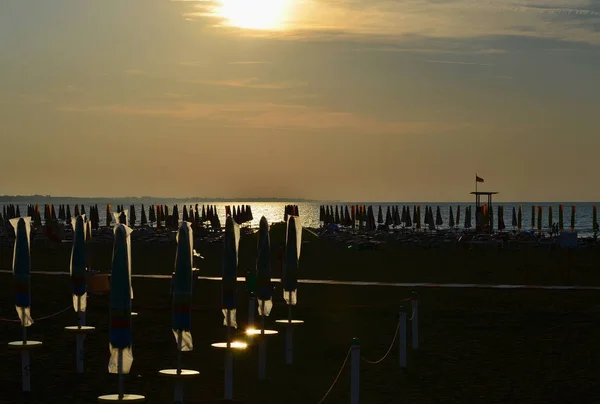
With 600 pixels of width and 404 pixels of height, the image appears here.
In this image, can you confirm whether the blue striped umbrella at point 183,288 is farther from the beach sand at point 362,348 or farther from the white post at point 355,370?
the beach sand at point 362,348

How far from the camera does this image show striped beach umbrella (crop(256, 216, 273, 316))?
15.9m

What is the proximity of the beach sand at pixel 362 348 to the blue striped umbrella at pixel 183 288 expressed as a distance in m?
2.33

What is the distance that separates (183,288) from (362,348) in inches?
313

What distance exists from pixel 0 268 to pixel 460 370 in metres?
29.5

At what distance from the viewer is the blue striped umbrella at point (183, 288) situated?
12.3 m

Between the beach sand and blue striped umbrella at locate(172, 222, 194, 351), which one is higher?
blue striped umbrella at locate(172, 222, 194, 351)

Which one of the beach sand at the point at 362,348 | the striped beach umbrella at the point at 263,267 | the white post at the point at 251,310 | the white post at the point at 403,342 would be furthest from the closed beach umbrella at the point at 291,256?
the white post at the point at 403,342

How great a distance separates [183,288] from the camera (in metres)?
12.3

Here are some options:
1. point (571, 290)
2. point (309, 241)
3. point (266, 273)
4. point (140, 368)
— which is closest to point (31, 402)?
point (140, 368)

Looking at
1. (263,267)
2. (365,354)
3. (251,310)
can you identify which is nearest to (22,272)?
(263,267)

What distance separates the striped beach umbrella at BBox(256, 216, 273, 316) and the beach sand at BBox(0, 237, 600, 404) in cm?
140

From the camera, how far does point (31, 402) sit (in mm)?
13992

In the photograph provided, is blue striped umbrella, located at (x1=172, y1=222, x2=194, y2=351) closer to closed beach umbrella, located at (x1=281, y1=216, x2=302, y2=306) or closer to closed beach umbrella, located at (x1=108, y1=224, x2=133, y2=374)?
closed beach umbrella, located at (x1=108, y1=224, x2=133, y2=374)

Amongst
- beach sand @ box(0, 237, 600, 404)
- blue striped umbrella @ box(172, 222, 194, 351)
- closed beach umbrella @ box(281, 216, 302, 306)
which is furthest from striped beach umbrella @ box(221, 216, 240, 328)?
closed beach umbrella @ box(281, 216, 302, 306)
